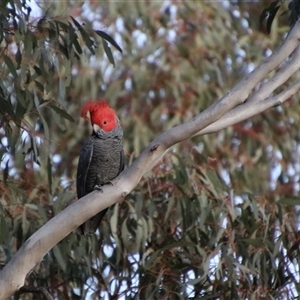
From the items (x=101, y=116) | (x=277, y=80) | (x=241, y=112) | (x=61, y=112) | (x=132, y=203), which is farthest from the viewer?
(x=132, y=203)

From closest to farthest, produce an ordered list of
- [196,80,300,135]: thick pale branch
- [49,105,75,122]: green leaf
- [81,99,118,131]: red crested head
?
[196,80,300,135]: thick pale branch → [49,105,75,122]: green leaf → [81,99,118,131]: red crested head

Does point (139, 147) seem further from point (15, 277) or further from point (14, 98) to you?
point (15, 277)

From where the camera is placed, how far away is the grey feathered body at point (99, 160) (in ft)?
12.8

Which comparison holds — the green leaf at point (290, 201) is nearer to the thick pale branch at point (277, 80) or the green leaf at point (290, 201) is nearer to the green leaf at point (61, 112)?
the thick pale branch at point (277, 80)

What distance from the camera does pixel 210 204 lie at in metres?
4.11

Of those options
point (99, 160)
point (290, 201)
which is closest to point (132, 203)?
point (99, 160)

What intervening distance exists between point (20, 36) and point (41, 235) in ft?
3.31

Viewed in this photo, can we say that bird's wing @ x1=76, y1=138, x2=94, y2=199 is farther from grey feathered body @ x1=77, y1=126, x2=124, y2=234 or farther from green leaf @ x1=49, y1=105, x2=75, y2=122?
green leaf @ x1=49, y1=105, x2=75, y2=122

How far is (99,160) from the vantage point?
3926mm

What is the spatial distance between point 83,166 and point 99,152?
0.10 meters

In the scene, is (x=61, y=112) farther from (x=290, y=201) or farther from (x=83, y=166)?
(x=290, y=201)

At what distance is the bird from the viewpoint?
390cm

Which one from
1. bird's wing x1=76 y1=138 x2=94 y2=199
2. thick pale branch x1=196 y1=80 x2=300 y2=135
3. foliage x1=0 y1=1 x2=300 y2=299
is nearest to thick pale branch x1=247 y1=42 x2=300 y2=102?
thick pale branch x1=196 y1=80 x2=300 y2=135

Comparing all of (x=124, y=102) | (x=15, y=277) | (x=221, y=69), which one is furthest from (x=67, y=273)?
(x=221, y=69)
